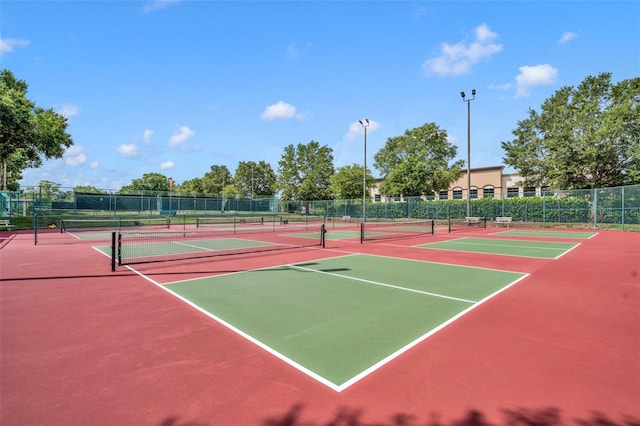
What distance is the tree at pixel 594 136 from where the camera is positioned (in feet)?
98.2

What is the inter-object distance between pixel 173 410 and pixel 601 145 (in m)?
39.4

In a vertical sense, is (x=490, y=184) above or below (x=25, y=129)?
below

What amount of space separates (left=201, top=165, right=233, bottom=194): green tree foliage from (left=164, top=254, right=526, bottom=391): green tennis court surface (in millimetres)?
92570

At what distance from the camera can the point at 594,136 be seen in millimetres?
30047

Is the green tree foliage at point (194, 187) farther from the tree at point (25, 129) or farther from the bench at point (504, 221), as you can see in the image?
the bench at point (504, 221)

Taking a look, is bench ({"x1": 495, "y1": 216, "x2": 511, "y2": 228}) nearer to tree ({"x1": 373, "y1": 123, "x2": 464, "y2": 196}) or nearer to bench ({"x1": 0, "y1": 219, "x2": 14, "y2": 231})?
tree ({"x1": 373, "y1": 123, "x2": 464, "y2": 196})

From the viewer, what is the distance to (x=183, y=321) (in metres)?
5.33

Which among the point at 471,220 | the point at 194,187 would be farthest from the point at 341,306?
the point at 194,187

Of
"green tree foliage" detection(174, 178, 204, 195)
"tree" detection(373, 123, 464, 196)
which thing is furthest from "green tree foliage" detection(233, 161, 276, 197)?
"tree" detection(373, 123, 464, 196)

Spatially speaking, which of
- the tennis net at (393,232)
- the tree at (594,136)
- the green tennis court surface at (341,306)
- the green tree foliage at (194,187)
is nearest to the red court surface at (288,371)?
the green tennis court surface at (341,306)

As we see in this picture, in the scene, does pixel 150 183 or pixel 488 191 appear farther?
pixel 150 183

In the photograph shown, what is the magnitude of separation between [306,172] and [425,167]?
2336cm

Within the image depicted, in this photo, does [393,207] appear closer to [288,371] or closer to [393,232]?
[393,232]

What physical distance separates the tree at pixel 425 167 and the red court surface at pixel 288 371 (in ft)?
122
